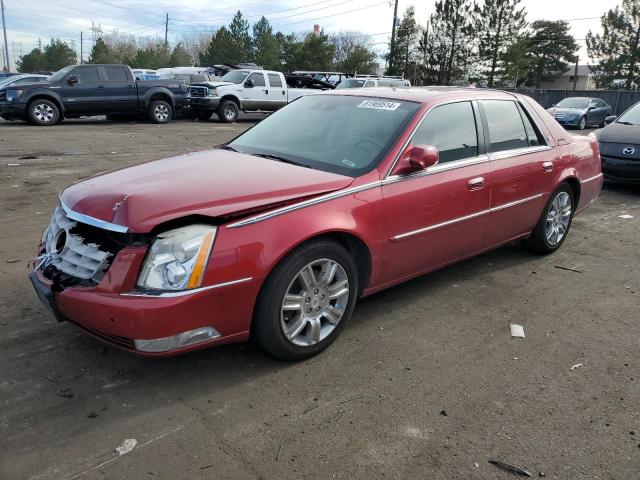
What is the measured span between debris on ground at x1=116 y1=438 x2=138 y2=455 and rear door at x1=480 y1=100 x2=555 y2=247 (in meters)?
3.13

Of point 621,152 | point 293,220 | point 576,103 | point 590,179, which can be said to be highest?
point 576,103

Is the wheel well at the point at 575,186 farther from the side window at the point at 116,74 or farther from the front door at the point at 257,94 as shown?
the front door at the point at 257,94

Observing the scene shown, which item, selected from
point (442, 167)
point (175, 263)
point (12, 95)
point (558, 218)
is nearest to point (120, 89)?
point (12, 95)

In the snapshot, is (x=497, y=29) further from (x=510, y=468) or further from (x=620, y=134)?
(x=510, y=468)

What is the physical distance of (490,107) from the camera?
456cm

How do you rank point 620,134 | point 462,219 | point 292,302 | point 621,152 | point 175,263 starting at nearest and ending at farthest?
point 175,263 < point 292,302 < point 462,219 < point 621,152 < point 620,134

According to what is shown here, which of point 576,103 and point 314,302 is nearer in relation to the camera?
point 314,302

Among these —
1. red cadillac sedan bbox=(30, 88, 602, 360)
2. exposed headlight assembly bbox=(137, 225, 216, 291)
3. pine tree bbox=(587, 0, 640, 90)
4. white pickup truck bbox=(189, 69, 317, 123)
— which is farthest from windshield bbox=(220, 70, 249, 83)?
pine tree bbox=(587, 0, 640, 90)

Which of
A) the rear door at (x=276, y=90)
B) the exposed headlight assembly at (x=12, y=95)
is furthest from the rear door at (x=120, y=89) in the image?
the rear door at (x=276, y=90)

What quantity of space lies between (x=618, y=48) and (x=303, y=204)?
5168 cm

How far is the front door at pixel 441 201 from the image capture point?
3.61 metres

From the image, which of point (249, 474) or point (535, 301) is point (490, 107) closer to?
point (535, 301)

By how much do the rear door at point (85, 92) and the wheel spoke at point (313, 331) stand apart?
50.9 ft

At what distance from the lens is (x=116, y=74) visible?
16.5 metres
